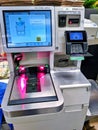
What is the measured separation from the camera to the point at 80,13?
1.16 m

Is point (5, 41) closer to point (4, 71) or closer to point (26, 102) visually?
point (26, 102)

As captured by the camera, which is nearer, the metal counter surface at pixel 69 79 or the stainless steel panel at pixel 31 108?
the stainless steel panel at pixel 31 108

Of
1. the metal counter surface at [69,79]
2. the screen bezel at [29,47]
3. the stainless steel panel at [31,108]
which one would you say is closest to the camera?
the stainless steel panel at [31,108]

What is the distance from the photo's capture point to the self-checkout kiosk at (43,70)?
2.97ft

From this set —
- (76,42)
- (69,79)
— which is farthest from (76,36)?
(69,79)

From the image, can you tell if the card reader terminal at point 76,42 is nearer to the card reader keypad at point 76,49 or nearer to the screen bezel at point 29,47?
the card reader keypad at point 76,49

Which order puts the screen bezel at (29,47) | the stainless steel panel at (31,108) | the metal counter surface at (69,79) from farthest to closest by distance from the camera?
the metal counter surface at (69,79)
the screen bezel at (29,47)
the stainless steel panel at (31,108)

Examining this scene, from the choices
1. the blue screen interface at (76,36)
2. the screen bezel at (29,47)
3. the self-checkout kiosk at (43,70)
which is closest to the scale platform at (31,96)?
the self-checkout kiosk at (43,70)

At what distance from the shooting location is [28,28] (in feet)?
3.52

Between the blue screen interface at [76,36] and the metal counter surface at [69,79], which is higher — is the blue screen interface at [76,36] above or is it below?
above

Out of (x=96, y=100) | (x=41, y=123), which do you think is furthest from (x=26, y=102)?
(x=96, y=100)

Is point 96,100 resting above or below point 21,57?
below

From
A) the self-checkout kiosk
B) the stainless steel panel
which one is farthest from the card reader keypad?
the stainless steel panel

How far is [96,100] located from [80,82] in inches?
25.6
